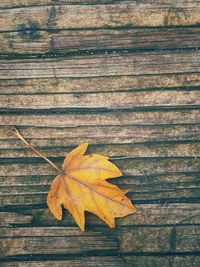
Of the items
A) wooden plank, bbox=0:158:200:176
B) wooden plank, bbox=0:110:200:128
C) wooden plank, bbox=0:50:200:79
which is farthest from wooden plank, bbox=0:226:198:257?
wooden plank, bbox=0:50:200:79

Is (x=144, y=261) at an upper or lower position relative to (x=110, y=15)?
lower

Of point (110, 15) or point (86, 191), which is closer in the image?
point (86, 191)

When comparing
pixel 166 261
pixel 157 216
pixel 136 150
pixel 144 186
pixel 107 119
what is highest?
pixel 107 119

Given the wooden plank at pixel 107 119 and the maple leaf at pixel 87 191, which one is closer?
the maple leaf at pixel 87 191

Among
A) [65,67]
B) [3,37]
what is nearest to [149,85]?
[65,67]

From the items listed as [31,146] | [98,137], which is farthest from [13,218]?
[98,137]

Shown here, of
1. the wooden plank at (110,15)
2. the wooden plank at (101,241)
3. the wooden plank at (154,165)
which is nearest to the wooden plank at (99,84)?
the wooden plank at (110,15)

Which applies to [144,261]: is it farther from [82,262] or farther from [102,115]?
[102,115]

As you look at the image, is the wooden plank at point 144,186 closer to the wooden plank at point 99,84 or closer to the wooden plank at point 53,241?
the wooden plank at point 53,241

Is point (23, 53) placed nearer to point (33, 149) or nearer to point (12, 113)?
point (12, 113)
